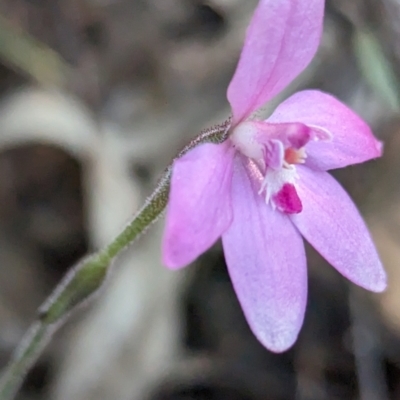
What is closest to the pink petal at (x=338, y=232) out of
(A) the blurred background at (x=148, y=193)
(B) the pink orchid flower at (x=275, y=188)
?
(B) the pink orchid flower at (x=275, y=188)

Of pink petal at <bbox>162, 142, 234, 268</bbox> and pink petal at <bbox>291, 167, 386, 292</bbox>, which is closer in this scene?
pink petal at <bbox>162, 142, 234, 268</bbox>

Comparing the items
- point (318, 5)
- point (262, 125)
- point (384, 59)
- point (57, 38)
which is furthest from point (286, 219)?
point (57, 38)

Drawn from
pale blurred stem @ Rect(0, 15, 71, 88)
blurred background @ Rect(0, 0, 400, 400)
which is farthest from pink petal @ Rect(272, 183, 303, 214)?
pale blurred stem @ Rect(0, 15, 71, 88)

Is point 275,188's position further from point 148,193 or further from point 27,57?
point 27,57

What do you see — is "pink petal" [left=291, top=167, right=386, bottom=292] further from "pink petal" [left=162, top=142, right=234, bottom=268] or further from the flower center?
"pink petal" [left=162, top=142, right=234, bottom=268]

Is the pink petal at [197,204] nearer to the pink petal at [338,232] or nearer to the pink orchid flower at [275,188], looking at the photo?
the pink orchid flower at [275,188]

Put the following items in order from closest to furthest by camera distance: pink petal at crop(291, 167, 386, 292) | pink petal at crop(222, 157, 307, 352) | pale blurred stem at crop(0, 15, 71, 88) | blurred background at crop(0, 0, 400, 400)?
pink petal at crop(222, 157, 307, 352) → pink petal at crop(291, 167, 386, 292) → blurred background at crop(0, 0, 400, 400) → pale blurred stem at crop(0, 15, 71, 88)
